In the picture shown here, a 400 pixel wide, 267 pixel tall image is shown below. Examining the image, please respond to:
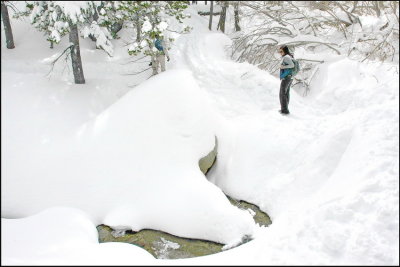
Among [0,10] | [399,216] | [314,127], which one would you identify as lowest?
[314,127]

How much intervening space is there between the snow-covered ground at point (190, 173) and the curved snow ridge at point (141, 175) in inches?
0.9

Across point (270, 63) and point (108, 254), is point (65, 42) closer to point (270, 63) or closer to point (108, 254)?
point (270, 63)

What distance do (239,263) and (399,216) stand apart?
241 cm

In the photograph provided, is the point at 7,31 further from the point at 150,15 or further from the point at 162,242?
the point at 162,242

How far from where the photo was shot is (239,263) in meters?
4.29

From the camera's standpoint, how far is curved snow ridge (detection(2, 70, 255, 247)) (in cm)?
650

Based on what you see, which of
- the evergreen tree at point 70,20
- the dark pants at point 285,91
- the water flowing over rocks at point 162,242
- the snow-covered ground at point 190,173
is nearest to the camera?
the snow-covered ground at point 190,173

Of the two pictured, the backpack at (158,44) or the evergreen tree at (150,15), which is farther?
the backpack at (158,44)

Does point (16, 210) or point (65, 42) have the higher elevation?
point (65, 42)

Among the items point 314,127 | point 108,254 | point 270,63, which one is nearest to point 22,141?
point 108,254

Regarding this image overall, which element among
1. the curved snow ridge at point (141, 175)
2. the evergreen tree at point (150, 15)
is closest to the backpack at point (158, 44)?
the evergreen tree at point (150, 15)

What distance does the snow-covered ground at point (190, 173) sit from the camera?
465cm

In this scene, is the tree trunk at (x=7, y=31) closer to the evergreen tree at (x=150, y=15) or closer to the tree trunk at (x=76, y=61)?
the tree trunk at (x=76, y=61)

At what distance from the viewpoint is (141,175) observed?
283 inches
